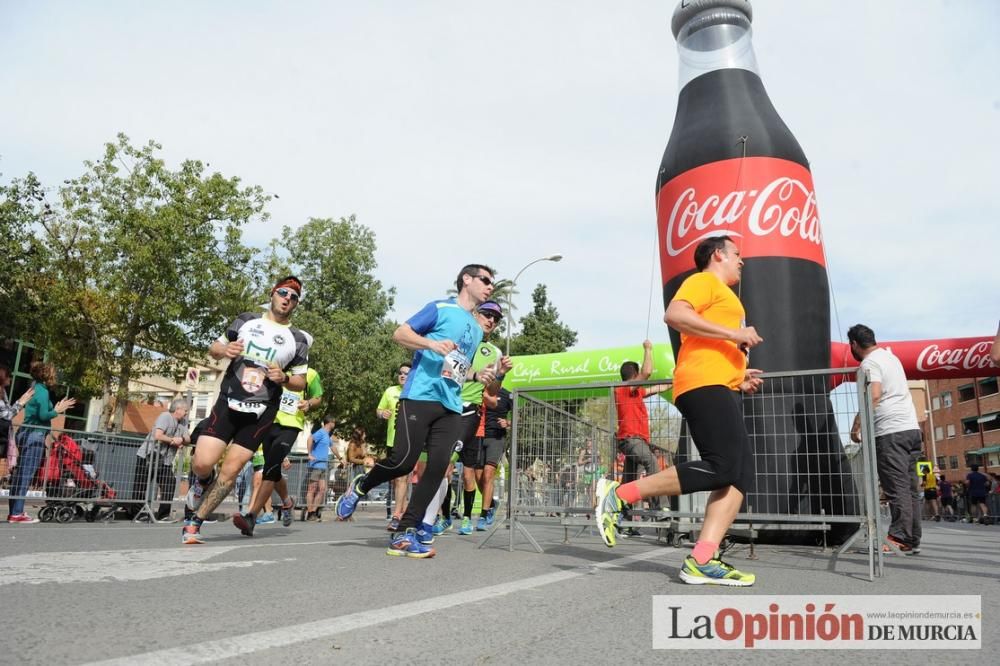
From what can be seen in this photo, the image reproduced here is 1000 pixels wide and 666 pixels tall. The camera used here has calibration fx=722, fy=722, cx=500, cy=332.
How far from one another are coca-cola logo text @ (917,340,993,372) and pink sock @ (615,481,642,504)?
550 inches

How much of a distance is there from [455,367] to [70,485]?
726 cm

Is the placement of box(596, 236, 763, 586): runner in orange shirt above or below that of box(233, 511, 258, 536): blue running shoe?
above

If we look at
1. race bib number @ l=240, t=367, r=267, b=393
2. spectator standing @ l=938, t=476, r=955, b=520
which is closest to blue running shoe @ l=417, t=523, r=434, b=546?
race bib number @ l=240, t=367, r=267, b=393

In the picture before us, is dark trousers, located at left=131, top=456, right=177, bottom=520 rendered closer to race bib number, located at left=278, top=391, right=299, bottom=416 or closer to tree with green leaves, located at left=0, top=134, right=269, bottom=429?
race bib number, located at left=278, top=391, right=299, bottom=416

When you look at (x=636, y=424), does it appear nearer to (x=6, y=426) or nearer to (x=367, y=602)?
(x=367, y=602)

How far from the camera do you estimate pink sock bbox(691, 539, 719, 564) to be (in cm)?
372

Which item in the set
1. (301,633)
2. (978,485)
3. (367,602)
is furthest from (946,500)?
(301,633)

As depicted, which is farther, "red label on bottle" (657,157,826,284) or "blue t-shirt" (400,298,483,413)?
"red label on bottle" (657,157,826,284)

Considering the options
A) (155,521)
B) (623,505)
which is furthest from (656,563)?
(155,521)

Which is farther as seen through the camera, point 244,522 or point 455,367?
point 244,522

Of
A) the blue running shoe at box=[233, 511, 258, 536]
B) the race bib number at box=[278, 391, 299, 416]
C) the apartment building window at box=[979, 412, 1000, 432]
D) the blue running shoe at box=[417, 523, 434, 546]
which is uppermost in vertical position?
the apartment building window at box=[979, 412, 1000, 432]

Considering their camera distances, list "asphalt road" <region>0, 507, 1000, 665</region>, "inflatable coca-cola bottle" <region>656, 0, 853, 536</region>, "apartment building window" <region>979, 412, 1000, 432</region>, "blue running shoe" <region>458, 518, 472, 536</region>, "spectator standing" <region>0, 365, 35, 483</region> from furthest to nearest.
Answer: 1. "apartment building window" <region>979, 412, 1000, 432</region>
2. "spectator standing" <region>0, 365, 35, 483</region>
3. "blue running shoe" <region>458, 518, 472, 536</region>
4. "inflatable coca-cola bottle" <region>656, 0, 853, 536</region>
5. "asphalt road" <region>0, 507, 1000, 665</region>

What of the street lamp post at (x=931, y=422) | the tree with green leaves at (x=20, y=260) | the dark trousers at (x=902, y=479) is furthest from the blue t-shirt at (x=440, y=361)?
the street lamp post at (x=931, y=422)

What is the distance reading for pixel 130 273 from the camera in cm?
2086
